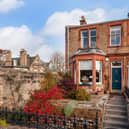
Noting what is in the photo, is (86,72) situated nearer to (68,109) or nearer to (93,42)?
(93,42)

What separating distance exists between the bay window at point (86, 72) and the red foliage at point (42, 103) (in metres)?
3.99

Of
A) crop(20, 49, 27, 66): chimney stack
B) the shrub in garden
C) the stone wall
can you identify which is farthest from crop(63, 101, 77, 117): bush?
crop(20, 49, 27, 66): chimney stack

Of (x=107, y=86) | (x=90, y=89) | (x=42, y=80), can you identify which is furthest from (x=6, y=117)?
(x=107, y=86)

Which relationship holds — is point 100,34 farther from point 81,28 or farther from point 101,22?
point 81,28

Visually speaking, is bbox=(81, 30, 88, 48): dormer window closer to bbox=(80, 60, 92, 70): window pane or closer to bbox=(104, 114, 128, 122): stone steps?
bbox=(80, 60, 92, 70): window pane

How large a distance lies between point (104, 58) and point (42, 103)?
8.05m

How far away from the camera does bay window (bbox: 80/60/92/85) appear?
12.3 m

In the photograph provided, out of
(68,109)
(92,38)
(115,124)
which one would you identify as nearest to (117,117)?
(115,124)

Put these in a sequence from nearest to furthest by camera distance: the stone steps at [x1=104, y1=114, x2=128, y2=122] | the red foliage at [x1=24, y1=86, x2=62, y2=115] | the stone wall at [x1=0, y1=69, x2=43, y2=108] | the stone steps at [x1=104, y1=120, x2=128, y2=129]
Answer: the stone steps at [x1=104, y1=120, x2=128, y2=129], the stone steps at [x1=104, y1=114, x2=128, y2=122], the red foliage at [x1=24, y1=86, x2=62, y2=115], the stone wall at [x1=0, y1=69, x2=43, y2=108]

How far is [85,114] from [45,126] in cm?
219

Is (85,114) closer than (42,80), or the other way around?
(85,114)

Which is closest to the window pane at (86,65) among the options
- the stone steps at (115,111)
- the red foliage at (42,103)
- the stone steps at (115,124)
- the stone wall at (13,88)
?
the red foliage at (42,103)

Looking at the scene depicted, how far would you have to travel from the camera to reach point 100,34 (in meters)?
13.7

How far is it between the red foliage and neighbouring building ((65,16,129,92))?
14.1 ft
